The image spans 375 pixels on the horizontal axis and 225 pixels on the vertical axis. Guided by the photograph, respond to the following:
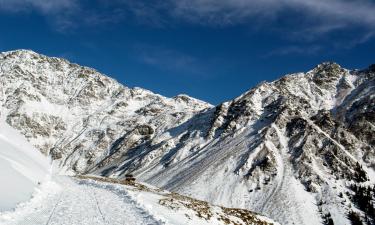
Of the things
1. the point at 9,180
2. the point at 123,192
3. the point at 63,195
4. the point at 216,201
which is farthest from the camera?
the point at 216,201

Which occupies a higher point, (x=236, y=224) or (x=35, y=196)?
(x=236, y=224)

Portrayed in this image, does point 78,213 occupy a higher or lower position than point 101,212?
lower

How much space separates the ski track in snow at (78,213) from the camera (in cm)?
2567

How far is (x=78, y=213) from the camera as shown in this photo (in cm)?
2927

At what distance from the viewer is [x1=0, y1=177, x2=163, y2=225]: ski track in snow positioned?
2567 centimetres

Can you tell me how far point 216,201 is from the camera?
522 feet

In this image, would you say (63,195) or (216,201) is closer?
(63,195)

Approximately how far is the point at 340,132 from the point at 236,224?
161737 mm

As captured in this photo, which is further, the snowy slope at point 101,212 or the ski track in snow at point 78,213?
the snowy slope at point 101,212

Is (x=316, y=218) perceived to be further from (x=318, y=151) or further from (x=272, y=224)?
(x=272, y=224)

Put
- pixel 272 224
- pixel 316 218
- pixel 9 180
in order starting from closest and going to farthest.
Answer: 1. pixel 9 180
2. pixel 272 224
3. pixel 316 218

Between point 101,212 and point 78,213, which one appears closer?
point 78,213

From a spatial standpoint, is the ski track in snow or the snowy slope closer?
the ski track in snow

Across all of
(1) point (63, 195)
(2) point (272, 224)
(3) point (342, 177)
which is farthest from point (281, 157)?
(1) point (63, 195)
